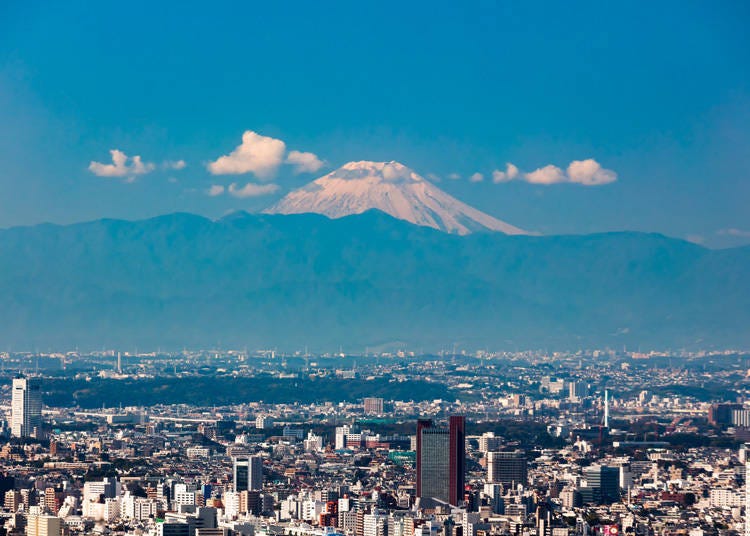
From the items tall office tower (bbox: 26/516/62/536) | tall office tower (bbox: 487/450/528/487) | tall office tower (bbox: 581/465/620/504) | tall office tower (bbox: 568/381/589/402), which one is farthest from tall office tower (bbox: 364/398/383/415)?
tall office tower (bbox: 26/516/62/536)

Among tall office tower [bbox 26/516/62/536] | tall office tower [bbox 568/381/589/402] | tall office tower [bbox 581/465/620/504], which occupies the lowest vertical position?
tall office tower [bbox 26/516/62/536]

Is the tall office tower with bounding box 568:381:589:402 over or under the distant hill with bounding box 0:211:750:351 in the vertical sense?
under

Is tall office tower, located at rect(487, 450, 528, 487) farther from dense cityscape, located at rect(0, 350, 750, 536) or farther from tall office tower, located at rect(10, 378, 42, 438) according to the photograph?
tall office tower, located at rect(10, 378, 42, 438)

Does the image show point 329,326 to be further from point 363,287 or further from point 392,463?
point 392,463

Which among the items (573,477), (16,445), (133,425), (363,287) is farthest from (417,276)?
(573,477)

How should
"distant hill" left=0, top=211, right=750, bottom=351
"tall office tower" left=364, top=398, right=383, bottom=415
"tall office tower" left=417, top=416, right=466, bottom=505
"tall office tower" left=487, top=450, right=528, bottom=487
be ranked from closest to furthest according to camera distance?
"tall office tower" left=417, top=416, right=466, bottom=505
"tall office tower" left=487, top=450, right=528, bottom=487
"tall office tower" left=364, top=398, right=383, bottom=415
"distant hill" left=0, top=211, right=750, bottom=351

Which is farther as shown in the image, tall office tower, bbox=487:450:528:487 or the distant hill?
the distant hill

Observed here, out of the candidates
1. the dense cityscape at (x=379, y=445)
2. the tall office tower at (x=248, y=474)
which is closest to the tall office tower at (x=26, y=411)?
the dense cityscape at (x=379, y=445)
